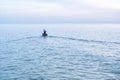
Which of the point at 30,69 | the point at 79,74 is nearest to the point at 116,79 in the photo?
the point at 79,74

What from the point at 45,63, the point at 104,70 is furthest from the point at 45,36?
the point at 104,70

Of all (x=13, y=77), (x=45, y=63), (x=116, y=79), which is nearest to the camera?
(x=116, y=79)

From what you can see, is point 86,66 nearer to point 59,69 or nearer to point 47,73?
point 59,69

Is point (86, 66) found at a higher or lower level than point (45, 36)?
lower

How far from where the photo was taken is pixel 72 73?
3412 centimetres

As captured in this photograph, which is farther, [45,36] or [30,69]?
[45,36]

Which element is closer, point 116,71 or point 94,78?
point 94,78

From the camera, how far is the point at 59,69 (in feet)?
122

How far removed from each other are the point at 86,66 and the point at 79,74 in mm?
5788

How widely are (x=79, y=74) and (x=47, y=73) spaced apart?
16.2 feet

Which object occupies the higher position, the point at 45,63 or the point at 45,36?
the point at 45,36

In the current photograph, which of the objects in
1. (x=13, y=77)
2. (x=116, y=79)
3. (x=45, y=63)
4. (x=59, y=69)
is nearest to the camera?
(x=116, y=79)

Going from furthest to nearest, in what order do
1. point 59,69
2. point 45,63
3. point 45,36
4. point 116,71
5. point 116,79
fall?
1. point 45,36
2. point 45,63
3. point 59,69
4. point 116,71
5. point 116,79

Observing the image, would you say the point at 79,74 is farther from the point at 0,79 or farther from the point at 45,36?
the point at 45,36
